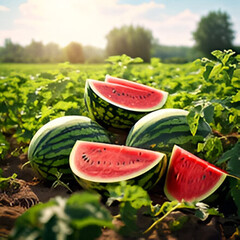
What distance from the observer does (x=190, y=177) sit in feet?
7.55

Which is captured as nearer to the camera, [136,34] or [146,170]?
[146,170]

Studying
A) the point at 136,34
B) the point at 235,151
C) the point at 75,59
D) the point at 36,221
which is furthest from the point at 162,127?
the point at 136,34

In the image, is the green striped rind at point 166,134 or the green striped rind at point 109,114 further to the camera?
the green striped rind at point 109,114

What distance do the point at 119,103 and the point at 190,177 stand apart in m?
1.15

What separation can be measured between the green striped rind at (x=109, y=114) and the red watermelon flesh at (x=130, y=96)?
0.15ft

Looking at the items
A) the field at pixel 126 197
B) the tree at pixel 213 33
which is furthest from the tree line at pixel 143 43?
the field at pixel 126 197

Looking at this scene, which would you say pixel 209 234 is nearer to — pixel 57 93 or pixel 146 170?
pixel 146 170

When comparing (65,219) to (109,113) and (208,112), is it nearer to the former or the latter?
(208,112)

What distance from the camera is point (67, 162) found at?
269cm

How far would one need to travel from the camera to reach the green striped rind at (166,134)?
2.61m

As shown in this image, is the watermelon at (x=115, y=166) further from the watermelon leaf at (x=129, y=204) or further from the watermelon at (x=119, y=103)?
the watermelon at (x=119, y=103)

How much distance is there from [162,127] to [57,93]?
5.95ft

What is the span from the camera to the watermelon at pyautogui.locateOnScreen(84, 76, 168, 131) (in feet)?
10.1

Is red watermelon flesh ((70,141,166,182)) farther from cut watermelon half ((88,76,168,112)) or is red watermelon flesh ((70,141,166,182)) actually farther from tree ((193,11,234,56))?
tree ((193,11,234,56))
